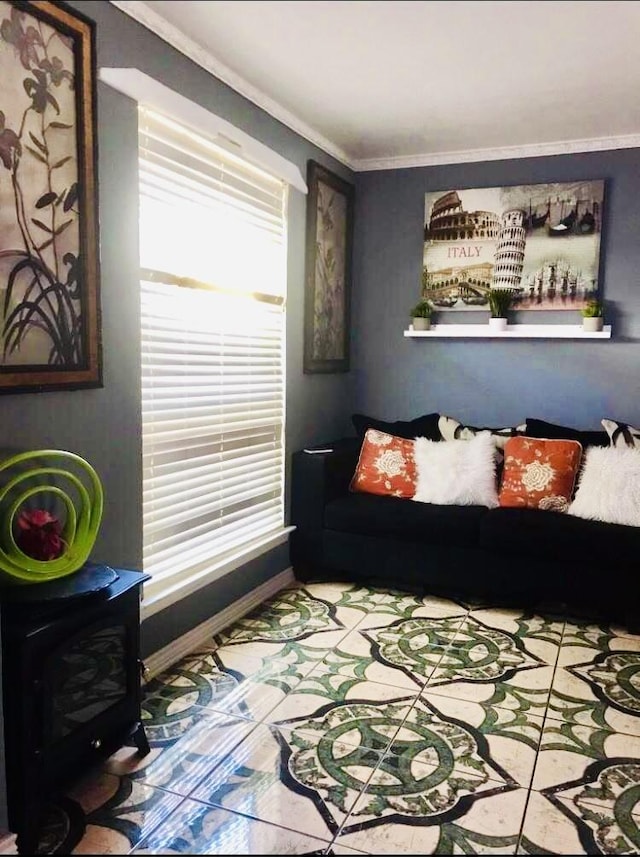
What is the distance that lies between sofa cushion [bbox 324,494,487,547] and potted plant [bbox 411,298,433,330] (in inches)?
43.8

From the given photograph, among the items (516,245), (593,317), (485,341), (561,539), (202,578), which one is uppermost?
(516,245)

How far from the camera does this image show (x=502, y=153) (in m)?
3.77

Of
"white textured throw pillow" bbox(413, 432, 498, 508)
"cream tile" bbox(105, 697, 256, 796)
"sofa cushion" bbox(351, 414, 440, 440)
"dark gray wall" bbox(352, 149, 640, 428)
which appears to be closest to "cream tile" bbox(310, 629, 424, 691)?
"cream tile" bbox(105, 697, 256, 796)

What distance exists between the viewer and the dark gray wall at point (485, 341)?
3635 millimetres

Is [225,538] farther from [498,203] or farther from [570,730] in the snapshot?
[498,203]

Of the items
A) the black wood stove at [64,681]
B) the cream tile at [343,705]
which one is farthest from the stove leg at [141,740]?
the cream tile at [343,705]

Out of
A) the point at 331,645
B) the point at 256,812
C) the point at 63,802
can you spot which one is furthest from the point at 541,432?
the point at 63,802

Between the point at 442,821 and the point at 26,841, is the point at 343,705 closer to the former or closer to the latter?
the point at 442,821

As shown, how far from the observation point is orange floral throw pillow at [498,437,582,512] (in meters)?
3.21

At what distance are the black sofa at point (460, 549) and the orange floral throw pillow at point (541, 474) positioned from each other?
3.8 inches

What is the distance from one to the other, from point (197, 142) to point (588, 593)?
2463 millimetres

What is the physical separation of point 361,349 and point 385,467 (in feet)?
3.21

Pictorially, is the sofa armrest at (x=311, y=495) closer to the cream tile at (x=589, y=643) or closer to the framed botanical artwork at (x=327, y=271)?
the framed botanical artwork at (x=327, y=271)

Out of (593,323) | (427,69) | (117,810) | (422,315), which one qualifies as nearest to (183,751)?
(117,810)
